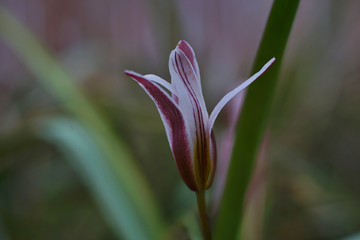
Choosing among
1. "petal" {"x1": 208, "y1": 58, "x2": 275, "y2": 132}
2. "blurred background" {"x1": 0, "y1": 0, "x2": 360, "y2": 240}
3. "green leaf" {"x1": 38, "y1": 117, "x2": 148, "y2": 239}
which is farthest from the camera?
"blurred background" {"x1": 0, "y1": 0, "x2": 360, "y2": 240}

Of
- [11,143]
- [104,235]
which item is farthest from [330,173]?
[11,143]

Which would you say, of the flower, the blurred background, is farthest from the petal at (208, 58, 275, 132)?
the blurred background

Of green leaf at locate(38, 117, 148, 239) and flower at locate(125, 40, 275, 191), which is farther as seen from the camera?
green leaf at locate(38, 117, 148, 239)

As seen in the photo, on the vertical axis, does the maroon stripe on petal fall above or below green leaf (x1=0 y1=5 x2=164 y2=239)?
above

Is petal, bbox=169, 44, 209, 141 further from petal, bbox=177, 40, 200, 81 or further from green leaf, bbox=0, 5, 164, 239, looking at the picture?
green leaf, bbox=0, 5, 164, 239

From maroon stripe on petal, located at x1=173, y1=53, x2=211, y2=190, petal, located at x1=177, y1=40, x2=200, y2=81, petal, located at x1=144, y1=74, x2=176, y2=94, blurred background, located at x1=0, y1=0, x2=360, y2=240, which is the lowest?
blurred background, located at x1=0, y1=0, x2=360, y2=240

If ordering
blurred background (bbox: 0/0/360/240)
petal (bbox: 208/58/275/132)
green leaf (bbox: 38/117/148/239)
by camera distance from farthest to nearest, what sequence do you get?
blurred background (bbox: 0/0/360/240) → green leaf (bbox: 38/117/148/239) → petal (bbox: 208/58/275/132)

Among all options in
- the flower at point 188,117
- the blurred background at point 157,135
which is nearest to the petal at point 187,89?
the flower at point 188,117
